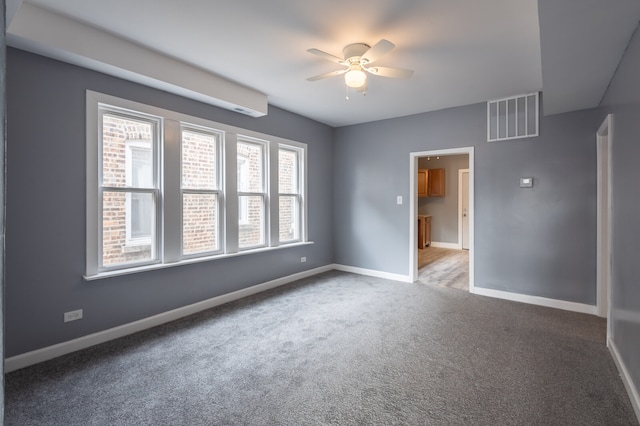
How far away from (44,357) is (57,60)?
2.50 m

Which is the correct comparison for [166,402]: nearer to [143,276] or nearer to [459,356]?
[143,276]

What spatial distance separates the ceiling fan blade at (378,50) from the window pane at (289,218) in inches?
106

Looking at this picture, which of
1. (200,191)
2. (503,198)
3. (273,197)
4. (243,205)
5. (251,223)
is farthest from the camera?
(273,197)

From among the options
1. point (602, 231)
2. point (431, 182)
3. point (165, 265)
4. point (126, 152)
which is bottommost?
point (165, 265)

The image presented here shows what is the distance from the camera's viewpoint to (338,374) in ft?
7.63

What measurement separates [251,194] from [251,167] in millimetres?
403

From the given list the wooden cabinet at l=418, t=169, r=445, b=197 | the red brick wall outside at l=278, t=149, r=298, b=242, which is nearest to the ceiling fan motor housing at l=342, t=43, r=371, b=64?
the red brick wall outside at l=278, t=149, r=298, b=242

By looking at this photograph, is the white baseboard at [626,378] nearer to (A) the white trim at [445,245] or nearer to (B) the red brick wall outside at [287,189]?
(B) the red brick wall outside at [287,189]

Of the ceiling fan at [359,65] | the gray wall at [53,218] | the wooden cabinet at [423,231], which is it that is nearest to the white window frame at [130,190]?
the gray wall at [53,218]

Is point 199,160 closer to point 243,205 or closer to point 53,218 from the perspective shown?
point 243,205

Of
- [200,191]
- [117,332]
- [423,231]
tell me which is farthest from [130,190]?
[423,231]

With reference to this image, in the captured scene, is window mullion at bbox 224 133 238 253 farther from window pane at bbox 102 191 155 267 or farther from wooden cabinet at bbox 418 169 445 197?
wooden cabinet at bbox 418 169 445 197

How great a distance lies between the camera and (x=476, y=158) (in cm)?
433

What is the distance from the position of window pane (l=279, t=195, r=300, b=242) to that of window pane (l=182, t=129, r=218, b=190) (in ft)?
4.31
